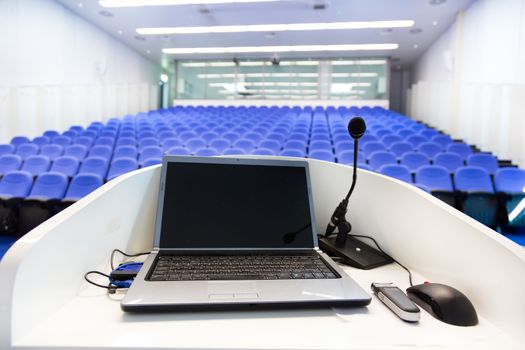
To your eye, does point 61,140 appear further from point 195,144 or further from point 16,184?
point 16,184

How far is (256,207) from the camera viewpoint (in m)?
1.04

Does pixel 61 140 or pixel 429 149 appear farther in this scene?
pixel 61 140

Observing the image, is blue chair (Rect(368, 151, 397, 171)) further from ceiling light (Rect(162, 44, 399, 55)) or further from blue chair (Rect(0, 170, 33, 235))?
ceiling light (Rect(162, 44, 399, 55))

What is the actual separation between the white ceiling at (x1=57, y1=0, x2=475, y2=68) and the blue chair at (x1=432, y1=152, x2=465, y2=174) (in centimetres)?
457

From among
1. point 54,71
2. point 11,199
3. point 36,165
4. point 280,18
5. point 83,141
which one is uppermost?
point 280,18

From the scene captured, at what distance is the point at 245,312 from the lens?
2.37ft

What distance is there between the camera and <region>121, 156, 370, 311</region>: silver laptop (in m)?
0.73

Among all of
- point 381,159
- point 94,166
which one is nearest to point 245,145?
point 381,159

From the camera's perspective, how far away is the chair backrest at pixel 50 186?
3.71 m

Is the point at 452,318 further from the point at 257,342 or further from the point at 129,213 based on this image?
the point at 129,213

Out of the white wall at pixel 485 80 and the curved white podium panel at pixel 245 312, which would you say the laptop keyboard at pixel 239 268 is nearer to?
the curved white podium panel at pixel 245 312

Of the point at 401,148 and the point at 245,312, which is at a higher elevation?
the point at 401,148

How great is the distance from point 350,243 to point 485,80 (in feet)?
24.7

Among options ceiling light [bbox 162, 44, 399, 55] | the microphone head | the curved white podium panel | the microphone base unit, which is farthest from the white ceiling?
the curved white podium panel
